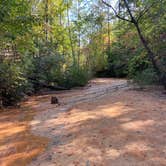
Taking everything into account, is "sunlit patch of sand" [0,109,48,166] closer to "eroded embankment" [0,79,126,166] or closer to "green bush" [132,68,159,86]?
"eroded embankment" [0,79,126,166]

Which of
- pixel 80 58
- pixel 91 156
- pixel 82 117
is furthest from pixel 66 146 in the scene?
pixel 80 58

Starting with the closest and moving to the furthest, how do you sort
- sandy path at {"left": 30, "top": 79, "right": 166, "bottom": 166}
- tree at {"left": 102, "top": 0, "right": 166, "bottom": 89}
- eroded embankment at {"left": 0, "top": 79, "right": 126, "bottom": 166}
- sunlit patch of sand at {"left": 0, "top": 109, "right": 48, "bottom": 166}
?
1. sandy path at {"left": 30, "top": 79, "right": 166, "bottom": 166}
2. sunlit patch of sand at {"left": 0, "top": 109, "right": 48, "bottom": 166}
3. eroded embankment at {"left": 0, "top": 79, "right": 126, "bottom": 166}
4. tree at {"left": 102, "top": 0, "right": 166, "bottom": 89}

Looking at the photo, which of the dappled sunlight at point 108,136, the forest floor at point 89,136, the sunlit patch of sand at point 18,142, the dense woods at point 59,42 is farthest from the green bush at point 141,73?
the sunlit patch of sand at point 18,142

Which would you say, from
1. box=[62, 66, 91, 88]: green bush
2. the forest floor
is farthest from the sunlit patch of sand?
box=[62, 66, 91, 88]: green bush

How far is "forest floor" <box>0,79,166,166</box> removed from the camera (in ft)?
15.4

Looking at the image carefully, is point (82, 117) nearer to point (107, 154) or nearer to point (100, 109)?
point (100, 109)

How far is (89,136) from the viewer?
568 centimetres

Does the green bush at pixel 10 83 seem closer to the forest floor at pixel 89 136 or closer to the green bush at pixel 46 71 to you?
the forest floor at pixel 89 136

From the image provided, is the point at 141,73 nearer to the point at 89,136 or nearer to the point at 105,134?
the point at 105,134

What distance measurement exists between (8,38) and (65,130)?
151 inches

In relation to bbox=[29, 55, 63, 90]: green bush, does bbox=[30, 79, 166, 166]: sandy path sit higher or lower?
lower

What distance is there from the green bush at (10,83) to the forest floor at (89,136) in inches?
54.5

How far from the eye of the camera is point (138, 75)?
12.9 meters

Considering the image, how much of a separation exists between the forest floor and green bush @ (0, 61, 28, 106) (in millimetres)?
1383
